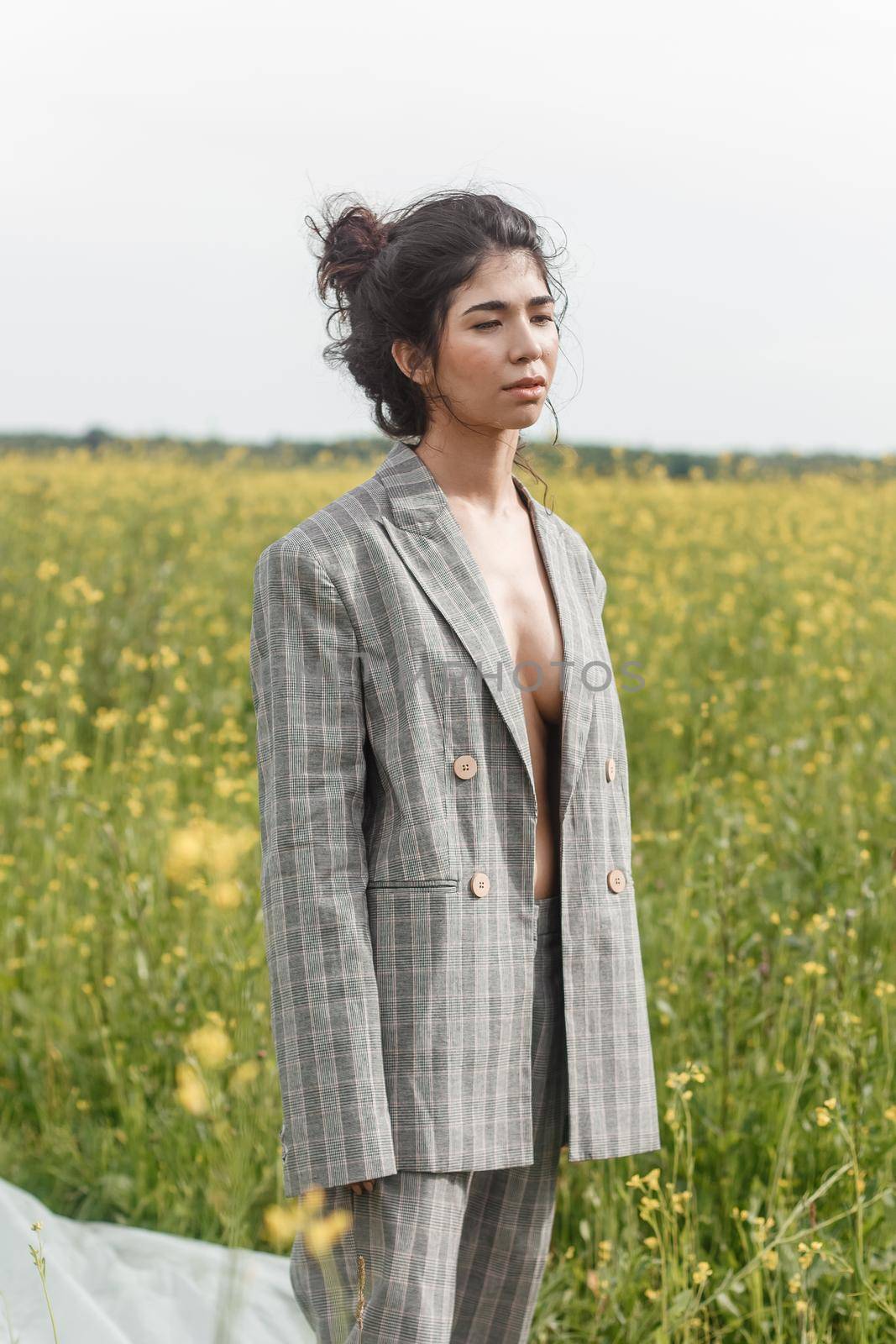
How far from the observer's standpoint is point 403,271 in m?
1.61

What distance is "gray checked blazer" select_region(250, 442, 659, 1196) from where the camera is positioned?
1.44 metres

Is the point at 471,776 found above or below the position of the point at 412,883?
above

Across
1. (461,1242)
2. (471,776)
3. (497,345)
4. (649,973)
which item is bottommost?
(461,1242)

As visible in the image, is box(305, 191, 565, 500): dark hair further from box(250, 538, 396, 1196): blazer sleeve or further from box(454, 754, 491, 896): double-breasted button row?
box(454, 754, 491, 896): double-breasted button row

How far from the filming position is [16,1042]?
3025 mm

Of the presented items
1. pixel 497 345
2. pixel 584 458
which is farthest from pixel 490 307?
pixel 584 458

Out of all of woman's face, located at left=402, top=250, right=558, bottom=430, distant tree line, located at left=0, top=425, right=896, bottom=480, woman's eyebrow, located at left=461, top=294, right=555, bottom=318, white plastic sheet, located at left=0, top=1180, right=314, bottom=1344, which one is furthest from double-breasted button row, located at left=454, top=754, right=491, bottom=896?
distant tree line, located at left=0, top=425, right=896, bottom=480

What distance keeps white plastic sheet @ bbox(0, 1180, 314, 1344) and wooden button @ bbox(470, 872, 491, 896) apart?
0.96 metres

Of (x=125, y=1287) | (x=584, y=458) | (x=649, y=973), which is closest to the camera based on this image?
(x=125, y=1287)

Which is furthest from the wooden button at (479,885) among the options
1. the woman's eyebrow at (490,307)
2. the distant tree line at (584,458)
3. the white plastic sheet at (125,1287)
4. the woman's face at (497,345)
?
the distant tree line at (584,458)

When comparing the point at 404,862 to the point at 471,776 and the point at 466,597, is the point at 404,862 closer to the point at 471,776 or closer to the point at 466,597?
the point at 471,776

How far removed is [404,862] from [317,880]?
0.32 feet

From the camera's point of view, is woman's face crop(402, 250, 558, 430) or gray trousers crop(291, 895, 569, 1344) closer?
gray trousers crop(291, 895, 569, 1344)

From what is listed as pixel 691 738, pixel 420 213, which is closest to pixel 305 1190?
pixel 420 213
